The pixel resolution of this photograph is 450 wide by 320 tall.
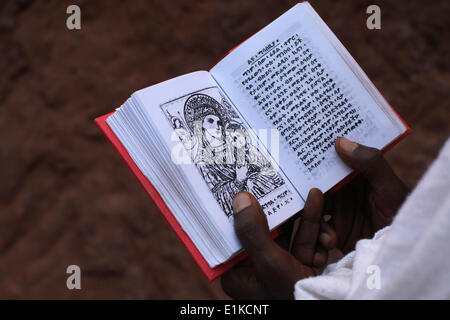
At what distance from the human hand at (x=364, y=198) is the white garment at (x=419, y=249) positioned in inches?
6.5

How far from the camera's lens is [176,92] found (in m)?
0.75

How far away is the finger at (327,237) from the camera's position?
83cm

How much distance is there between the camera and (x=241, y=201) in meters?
0.72

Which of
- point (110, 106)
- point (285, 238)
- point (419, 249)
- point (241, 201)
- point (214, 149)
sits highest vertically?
point (110, 106)

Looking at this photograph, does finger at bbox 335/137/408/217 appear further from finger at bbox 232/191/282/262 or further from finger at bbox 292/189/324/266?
finger at bbox 232/191/282/262

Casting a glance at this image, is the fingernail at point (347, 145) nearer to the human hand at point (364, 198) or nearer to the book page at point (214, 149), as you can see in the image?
the human hand at point (364, 198)

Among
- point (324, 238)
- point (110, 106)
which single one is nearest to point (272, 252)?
point (324, 238)

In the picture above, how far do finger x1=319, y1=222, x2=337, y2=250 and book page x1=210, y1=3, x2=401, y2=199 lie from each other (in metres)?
0.12

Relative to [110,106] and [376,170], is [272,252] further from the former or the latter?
[110,106]

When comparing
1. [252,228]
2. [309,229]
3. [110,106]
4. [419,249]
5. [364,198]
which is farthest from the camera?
[110,106]

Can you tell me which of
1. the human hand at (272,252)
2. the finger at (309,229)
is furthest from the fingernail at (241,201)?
the finger at (309,229)

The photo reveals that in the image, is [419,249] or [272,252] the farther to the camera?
[272,252]

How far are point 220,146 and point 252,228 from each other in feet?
0.52
